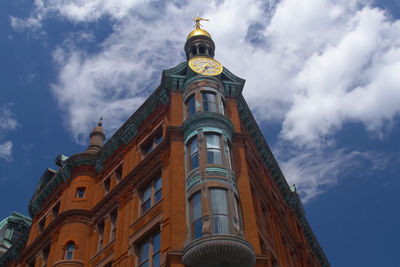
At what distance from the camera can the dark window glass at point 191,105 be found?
101 ft

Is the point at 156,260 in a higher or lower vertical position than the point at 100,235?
lower

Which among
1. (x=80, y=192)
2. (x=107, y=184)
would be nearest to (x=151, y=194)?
(x=107, y=184)

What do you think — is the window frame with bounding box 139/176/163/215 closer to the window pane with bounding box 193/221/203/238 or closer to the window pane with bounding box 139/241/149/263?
the window pane with bounding box 139/241/149/263

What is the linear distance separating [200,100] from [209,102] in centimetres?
61

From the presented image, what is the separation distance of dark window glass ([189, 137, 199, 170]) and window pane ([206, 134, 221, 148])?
85 centimetres

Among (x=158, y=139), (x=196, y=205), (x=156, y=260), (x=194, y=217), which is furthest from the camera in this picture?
(x=158, y=139)

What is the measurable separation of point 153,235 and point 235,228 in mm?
6252

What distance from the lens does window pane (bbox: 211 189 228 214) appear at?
76.5ft

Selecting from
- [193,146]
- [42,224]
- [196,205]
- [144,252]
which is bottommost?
[144,252]

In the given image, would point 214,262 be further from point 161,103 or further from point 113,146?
point 113,146

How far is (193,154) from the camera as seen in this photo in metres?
27.5

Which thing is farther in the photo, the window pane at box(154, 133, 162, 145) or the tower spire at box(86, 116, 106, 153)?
the tower spire at box(86, 116, 106, 153)

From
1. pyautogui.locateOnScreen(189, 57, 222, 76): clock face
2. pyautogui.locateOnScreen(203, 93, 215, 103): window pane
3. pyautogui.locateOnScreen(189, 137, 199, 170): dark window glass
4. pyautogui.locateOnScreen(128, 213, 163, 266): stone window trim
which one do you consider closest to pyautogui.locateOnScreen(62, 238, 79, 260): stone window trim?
pyautogui.locateOnScreen(128, 213, 163, 266): stone window trim

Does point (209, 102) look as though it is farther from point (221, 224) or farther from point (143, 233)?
point (221, 224)
